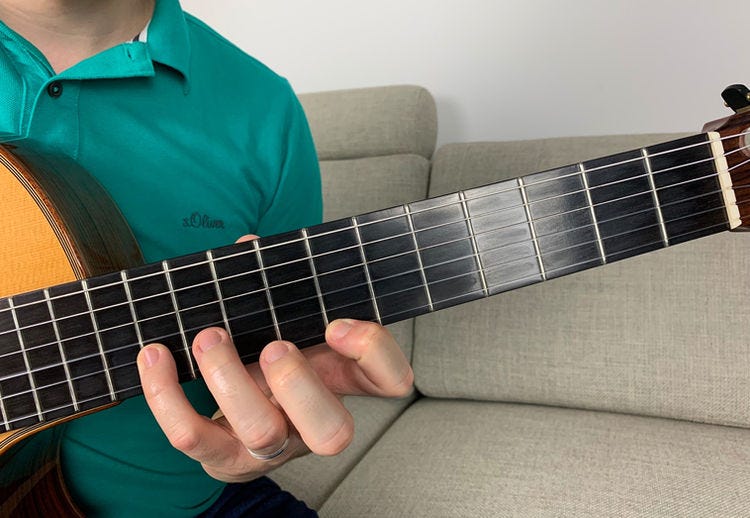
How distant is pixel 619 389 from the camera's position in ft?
3.96

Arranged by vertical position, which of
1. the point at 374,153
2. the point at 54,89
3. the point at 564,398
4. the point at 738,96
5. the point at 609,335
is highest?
the point at 54,89

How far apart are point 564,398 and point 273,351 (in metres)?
0.84

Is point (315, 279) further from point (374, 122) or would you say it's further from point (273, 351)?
point (374, 122)

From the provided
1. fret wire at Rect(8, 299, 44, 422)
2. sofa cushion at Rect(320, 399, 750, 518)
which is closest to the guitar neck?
fret wire at Rect(8, 299, 44, 422)

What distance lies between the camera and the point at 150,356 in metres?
0.58

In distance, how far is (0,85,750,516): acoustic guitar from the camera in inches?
23.4

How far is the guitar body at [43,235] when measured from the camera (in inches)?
24.3

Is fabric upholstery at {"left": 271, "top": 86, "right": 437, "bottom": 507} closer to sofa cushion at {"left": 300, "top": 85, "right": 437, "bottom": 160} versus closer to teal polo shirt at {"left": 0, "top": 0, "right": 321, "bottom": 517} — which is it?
sofa cushion at {"left": 300, "top": 85, "right": 437, "bottom": 160}

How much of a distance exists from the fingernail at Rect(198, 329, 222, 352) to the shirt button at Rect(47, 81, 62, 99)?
0.34m

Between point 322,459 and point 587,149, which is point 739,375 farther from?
point 322,459

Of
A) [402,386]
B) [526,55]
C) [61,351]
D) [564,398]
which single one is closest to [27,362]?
[61,351]

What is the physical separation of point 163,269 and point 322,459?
77cm

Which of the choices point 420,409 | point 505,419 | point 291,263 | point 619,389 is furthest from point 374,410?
point 291,263

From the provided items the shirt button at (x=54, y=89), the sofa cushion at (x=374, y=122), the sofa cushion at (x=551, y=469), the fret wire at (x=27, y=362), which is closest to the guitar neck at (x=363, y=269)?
the fret wire at (x=27, y=362)
